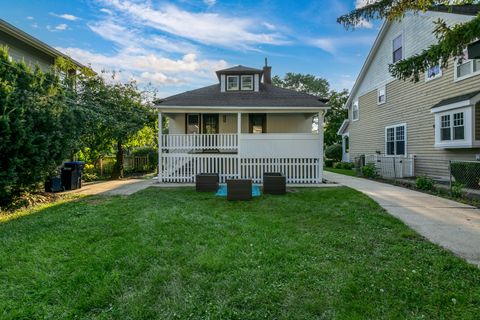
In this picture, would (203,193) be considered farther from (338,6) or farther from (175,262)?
(338,6)

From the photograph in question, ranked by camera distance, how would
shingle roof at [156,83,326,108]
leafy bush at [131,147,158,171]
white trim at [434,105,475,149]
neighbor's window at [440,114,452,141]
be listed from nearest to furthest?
white trim at [434,105,475,149]
neighbor's window at [440,114,452,141]
shingle roof at [156,83,326,108]
leafy bush at [131,147,158,171]

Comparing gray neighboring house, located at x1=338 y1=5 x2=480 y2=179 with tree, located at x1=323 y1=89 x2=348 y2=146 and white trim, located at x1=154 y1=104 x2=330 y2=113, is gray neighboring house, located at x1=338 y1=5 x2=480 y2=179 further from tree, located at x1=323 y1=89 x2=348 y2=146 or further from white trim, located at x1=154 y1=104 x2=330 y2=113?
tree, located at x1=323 y1=89 x2=348 y2=146

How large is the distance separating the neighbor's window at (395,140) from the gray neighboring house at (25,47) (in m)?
16.5

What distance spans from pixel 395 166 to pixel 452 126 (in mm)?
3469

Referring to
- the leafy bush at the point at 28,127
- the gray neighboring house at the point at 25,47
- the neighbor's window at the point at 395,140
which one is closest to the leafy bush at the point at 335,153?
the neighbor's window at the point at 395,140

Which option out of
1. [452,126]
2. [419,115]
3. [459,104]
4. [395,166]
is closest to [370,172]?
[395,166]

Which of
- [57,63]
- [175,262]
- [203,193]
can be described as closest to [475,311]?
[175,262]

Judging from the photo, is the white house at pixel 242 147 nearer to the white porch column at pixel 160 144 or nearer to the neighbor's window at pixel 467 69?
the white porch column at pixel 160 144

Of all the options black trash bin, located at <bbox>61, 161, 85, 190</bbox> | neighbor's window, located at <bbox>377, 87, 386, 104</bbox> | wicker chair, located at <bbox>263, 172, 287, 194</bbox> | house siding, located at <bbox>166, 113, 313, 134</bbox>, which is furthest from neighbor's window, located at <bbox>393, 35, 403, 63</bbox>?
black trash bin, located at <bbox>61, 161, 85, 190</bbox>

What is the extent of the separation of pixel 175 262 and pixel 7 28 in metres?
11.2

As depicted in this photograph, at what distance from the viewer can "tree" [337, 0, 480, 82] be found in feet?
14.6

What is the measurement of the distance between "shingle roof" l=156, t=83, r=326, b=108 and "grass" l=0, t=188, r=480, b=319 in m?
6.59

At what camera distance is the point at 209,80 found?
75.8 feet

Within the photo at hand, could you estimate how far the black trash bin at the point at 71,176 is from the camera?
10.4 meters
